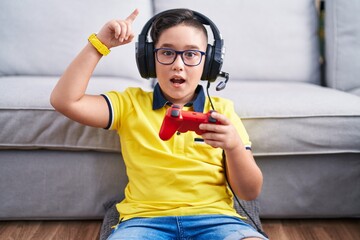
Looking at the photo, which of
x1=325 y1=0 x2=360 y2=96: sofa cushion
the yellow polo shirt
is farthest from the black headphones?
x1=325 y1=0 x2=360 y2=96: sofa cushion

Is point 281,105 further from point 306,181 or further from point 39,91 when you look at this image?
point 39,91

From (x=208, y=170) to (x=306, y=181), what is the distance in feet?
1.58

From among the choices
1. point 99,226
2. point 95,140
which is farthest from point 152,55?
point 99,226

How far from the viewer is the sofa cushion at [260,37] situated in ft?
5.80

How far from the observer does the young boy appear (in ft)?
3.12

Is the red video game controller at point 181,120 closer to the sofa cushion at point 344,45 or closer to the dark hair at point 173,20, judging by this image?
the dark hair at point 173,20

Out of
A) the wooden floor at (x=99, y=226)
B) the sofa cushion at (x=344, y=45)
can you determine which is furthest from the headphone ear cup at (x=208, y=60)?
the sofa cushion at (x=344, y=45)

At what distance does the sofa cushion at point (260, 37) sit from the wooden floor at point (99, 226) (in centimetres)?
68

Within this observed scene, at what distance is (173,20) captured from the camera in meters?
1.01

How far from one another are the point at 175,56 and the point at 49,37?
0.86 metres

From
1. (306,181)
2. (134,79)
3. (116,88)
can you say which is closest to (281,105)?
(306,181)

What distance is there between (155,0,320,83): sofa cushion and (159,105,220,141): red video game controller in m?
0.95

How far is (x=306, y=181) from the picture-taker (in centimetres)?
134

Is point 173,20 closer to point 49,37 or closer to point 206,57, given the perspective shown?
point 206,57
